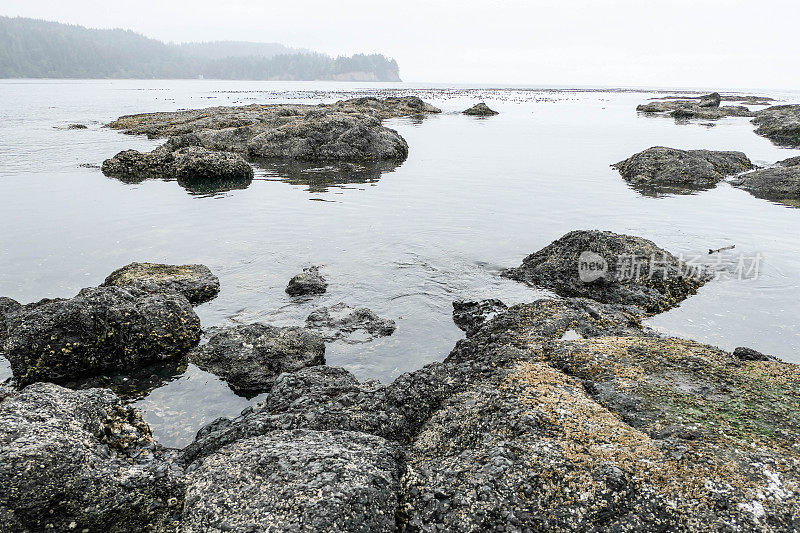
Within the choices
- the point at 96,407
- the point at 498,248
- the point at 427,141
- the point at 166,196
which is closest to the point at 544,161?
the point at 427,141

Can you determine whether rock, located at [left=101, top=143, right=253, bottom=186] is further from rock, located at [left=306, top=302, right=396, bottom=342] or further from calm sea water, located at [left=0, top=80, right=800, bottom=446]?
rock, located at [left=306, top=302, right=396, bottom=342]

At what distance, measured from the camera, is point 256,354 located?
1048cm

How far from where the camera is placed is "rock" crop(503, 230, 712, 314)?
14.2 meters

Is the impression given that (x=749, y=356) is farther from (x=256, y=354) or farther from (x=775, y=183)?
(x=775, y=183)

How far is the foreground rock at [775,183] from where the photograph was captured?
27.8 metres

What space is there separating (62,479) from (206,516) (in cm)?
190

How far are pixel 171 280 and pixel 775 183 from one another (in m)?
34.7

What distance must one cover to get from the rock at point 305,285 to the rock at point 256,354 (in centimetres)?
306

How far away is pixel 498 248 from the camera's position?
1898 cm

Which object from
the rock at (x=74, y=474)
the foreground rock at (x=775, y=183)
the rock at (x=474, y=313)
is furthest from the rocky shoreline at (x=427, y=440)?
the foreground rock at (x=775, y=183)

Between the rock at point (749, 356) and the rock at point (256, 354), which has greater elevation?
the rock at point (749, 356)

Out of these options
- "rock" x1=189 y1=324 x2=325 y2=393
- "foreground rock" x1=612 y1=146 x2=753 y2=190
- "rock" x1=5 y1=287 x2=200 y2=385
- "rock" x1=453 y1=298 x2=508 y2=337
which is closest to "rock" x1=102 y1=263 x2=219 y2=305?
"rock" x1=5 y1=287 x2=200 y2=385

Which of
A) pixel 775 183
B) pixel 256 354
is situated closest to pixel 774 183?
pixel 775 183

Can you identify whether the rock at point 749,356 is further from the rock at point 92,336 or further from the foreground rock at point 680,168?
the foreground rock at point 680,168
